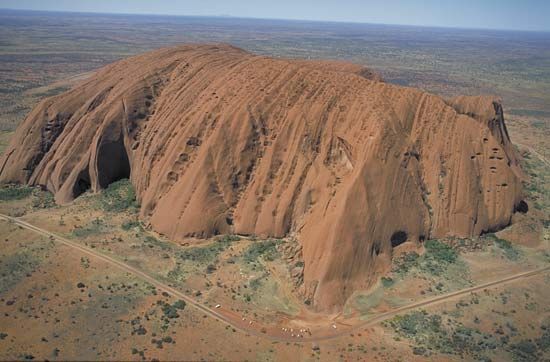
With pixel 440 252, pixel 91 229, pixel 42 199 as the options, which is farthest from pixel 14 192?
pixel 440 252

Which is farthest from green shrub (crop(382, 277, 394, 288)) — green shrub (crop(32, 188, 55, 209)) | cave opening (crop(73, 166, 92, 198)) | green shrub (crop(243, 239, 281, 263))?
green shrub (crop(32, 188, 55, 209))

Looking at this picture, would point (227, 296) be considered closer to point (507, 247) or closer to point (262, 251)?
point (262, 251)

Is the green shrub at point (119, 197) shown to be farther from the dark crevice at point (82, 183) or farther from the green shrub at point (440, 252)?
the green shrub at point (440, 252)

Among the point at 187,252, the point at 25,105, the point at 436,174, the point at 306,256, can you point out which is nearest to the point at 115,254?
the point at 187,252

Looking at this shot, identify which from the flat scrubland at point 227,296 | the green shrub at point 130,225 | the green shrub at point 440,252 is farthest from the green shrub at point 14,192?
the green shrub at point 440,252

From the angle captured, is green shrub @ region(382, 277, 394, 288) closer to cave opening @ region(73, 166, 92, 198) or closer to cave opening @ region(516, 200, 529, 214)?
cave opening @ region(516, 200, 529, 214)

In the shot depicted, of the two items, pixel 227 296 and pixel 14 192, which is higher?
pixel 14 192
